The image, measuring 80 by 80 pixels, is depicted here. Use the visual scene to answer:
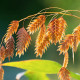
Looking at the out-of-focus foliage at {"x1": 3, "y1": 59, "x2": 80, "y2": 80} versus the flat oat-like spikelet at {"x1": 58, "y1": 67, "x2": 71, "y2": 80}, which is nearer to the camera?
the flat oat-like spikelet at {"x1": 58, "y1": 67, "x2": 71, "y2": 80}

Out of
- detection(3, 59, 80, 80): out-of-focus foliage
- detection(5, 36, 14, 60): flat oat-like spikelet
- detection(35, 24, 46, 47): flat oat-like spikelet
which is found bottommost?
detection(3, 59, 80, 80): out-of-focus foliage

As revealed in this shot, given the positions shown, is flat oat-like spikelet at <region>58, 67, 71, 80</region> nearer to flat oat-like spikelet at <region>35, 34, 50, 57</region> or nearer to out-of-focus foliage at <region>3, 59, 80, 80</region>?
flat oat-like spikelet at <region>35, 34, 50, 57</region>

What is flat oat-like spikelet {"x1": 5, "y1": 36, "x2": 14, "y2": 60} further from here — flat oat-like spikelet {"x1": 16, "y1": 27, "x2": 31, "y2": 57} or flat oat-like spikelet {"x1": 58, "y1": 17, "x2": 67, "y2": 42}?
flat oat-like spikelet {"x1": 58, "y1": 17, "x2": 67, "y2": 42}

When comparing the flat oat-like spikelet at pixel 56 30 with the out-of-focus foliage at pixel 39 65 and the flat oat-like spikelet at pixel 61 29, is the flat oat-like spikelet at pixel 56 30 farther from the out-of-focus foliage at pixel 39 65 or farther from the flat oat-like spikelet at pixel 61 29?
the out-of-focus foliage at pixel 39 65

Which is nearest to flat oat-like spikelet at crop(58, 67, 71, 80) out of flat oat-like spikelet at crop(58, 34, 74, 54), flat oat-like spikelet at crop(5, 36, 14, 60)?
flat oat-like spikelet at crop(58, 34, 74, 54)

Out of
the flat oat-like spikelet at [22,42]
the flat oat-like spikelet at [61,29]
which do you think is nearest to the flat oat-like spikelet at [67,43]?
the flat oat-like spikelet at [61,29]

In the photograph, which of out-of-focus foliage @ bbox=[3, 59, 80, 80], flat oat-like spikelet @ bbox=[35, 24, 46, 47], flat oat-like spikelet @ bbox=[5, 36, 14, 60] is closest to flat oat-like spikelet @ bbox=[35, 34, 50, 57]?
flat oat-like spikelet @ bbox=[35, 24, 46, 47]

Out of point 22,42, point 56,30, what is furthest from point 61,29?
point 22,42

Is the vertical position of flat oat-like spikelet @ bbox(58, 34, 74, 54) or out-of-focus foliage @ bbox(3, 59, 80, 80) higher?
flat oat-like spikelet @ bbox(58, 34, 74, 54)
